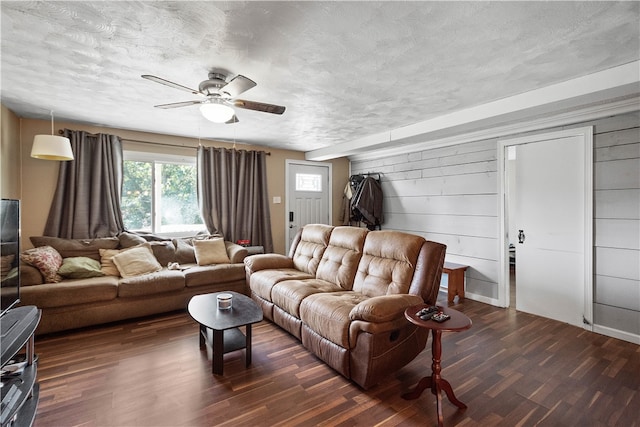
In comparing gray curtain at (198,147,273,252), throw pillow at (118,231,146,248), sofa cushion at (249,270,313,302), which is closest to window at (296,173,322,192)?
gray curtain at (198,147,273,252)

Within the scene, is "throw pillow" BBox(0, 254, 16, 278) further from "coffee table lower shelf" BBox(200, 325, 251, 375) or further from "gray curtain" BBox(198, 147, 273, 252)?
"gray curtain" BBox(198, 147, 273, 252)

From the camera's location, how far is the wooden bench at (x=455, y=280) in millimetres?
4043

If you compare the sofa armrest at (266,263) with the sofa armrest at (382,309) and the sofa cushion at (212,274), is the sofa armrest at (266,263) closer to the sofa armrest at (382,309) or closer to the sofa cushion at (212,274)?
the sofa cushion at (212,274)

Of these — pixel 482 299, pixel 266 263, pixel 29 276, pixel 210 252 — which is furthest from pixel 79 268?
pixel 482 299

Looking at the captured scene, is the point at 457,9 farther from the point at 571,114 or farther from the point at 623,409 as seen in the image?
the point at 623,409

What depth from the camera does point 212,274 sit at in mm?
3777

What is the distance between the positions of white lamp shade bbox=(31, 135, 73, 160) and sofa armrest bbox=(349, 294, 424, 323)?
329 centimetres

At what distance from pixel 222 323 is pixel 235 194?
2843mm

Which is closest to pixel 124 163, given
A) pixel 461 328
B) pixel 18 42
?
pixel 18 42

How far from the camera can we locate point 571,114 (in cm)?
310

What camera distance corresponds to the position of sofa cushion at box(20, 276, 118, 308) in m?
2.83

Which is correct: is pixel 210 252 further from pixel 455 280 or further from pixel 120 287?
pixel 455 280

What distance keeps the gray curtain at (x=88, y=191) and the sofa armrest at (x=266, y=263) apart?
181 cm

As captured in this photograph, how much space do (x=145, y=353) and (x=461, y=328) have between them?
8.39ft
